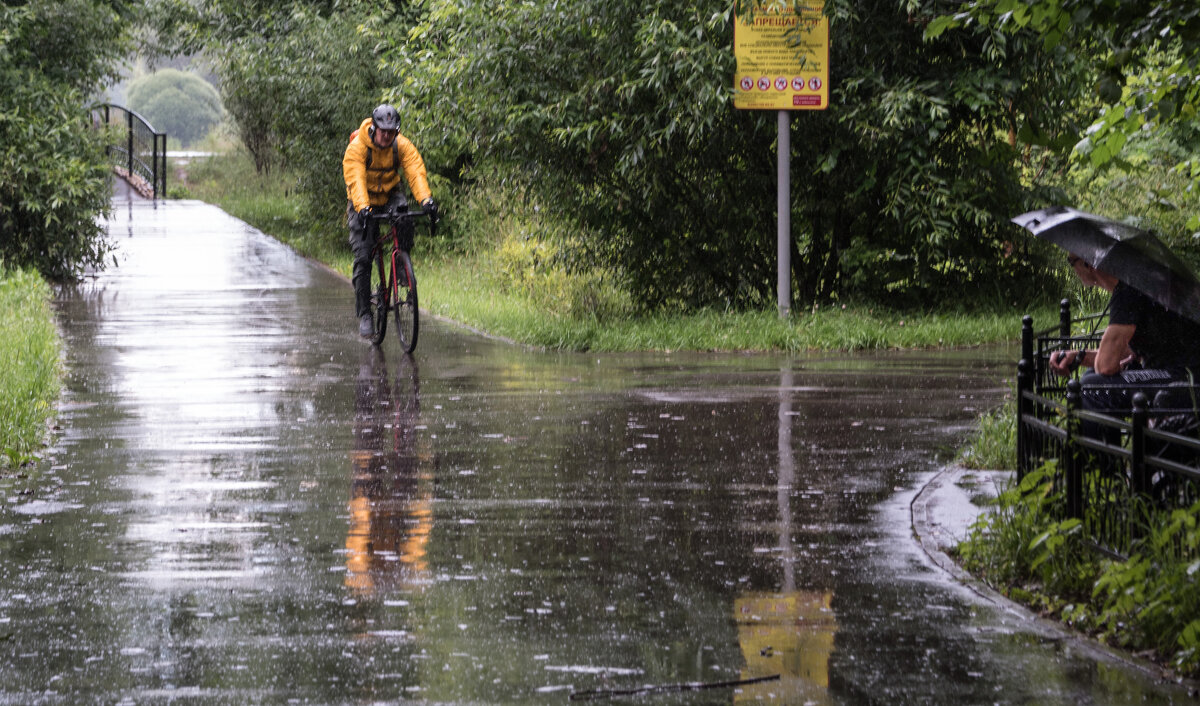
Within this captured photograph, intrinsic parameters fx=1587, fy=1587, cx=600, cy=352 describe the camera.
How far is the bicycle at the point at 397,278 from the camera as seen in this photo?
13.4 meters

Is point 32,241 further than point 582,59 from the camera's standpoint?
Yes

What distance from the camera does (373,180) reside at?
1359cm

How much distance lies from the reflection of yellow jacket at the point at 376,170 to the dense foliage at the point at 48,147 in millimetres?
7845

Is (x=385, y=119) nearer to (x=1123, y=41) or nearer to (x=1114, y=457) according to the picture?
(x=1123, y=41)

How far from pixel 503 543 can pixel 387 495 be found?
46.5 inches

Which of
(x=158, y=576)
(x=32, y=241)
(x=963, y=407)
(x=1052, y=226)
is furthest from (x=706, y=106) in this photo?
(x=32, y=241)

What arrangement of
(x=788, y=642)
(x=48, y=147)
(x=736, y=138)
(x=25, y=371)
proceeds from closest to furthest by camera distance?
1. (x=788, y=642)
2. (x=25, y=371)
3. (x=736, y=138)
4. (x=48, y=147)

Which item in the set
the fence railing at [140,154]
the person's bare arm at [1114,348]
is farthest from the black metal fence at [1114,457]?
the fence railing at [140,154]

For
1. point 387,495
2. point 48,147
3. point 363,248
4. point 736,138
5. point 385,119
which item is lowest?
point 387,495

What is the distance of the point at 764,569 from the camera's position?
636 cm

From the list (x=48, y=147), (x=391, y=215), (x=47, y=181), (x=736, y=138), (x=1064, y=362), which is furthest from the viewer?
(x=48, y=147)

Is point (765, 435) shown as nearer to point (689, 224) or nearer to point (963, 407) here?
point (963, 407)

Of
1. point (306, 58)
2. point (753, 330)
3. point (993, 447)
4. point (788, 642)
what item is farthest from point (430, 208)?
point (306, 58)

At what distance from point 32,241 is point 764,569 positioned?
16.7 m
